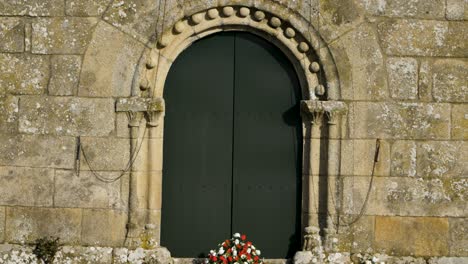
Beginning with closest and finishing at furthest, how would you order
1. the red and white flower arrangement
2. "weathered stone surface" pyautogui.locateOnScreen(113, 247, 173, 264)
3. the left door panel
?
1. the red and white flower arrangement
2. "weathered stone surface" pyautogui.locateOnScreen(113, 247, 173, 264)
3. the left door panel

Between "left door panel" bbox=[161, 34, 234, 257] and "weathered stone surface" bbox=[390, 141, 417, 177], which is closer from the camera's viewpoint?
"weathered stone surface" bbox=[390, 141, 417, 177]

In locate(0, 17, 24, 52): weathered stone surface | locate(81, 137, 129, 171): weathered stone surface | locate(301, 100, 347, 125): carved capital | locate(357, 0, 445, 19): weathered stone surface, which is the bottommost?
locate(81, 137, 129, 171): weathered stone surface

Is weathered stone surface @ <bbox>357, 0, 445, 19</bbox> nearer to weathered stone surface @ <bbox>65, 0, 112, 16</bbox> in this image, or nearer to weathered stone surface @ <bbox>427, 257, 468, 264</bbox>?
weathered stone surface @ <bbox>427, 257, 468, 264</bbox>

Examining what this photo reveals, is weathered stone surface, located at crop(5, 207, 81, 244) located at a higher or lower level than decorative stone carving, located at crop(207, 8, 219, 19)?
lower

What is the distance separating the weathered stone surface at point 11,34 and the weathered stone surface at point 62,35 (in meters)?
0.14

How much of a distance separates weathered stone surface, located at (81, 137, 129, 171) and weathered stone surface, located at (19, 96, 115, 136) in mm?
93

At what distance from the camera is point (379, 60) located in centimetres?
739

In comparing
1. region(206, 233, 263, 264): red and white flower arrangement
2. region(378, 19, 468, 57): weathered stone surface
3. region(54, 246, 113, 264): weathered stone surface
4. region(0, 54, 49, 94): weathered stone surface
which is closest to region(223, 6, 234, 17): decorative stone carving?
region(378, 19, 468, 57): weathered stone surface

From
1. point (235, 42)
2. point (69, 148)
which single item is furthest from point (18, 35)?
point (235, 42)

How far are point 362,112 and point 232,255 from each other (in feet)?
6.49

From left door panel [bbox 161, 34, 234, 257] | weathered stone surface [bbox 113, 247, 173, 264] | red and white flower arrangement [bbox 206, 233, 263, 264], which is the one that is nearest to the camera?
red and white flower arrangement [bbox 206, 233, 263, 264]

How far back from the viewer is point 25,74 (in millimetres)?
7477

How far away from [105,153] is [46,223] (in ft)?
3.12

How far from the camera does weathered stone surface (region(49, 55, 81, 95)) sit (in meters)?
7.44
